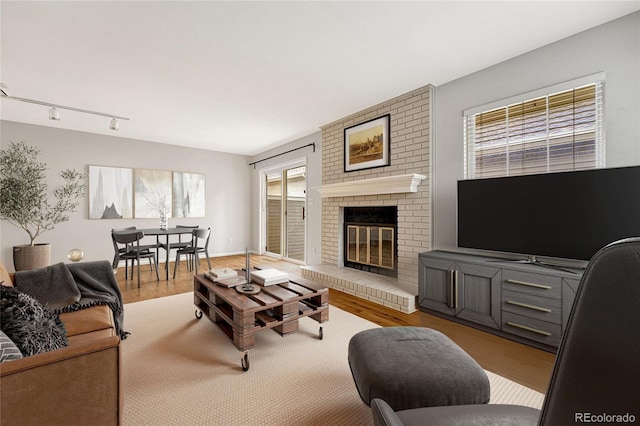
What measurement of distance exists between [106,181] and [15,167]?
1137 millimetres

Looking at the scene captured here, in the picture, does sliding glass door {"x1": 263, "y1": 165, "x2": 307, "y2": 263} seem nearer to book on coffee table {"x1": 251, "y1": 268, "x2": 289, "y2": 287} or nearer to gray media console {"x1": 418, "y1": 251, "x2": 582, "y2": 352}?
book on coffee table {"x1": 251, "y1": 268, "x2": 289, "y2": 287}

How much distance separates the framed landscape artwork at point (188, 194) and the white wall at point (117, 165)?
0.13 meters

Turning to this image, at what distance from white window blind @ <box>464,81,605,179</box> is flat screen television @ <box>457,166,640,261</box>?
0.96 ft

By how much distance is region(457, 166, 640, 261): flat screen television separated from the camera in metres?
1.85

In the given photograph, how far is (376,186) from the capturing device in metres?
3.50

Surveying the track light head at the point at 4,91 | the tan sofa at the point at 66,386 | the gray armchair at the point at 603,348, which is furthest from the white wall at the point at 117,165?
the gray armchair at the point at 603,348

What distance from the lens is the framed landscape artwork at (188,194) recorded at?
571 cm

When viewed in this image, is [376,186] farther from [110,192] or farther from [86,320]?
[110,192]

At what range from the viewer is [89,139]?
486 cm

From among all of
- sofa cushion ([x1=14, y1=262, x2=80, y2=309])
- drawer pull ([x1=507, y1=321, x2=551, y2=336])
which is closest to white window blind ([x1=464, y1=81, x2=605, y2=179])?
drawer pull ([x1=507, y1=321, x2=551, y2=336])

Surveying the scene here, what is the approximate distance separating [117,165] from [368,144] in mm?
4696

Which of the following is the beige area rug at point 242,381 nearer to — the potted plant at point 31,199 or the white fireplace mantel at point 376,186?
the white fireplace mantel at point 376,186

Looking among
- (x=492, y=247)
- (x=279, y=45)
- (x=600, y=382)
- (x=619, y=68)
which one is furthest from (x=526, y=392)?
(x=279, y=45)

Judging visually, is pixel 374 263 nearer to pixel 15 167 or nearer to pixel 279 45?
pixel 279 45
